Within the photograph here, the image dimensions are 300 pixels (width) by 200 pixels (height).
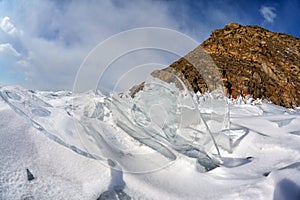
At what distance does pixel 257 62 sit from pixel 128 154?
82.7ft

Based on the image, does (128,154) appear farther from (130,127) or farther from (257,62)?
(257,62)

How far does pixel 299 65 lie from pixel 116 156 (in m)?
27.3

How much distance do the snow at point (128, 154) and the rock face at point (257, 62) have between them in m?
16.0

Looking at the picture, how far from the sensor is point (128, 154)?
3.48ft

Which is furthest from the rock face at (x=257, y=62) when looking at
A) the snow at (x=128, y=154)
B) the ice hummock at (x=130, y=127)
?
the snow at (x=128, y=154)

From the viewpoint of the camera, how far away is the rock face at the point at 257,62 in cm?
1958

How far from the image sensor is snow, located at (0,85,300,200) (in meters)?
0.78

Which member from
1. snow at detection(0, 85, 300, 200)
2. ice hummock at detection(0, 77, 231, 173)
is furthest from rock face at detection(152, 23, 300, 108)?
snow at detection(0, 85, 300, 200)

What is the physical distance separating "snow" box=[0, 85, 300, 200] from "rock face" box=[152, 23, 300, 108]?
1596 cm

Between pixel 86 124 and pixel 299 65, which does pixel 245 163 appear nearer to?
pixel 86 124

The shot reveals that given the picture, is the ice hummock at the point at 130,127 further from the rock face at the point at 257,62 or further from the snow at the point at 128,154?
the rock face at the point at 257,62

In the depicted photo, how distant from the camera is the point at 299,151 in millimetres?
1180

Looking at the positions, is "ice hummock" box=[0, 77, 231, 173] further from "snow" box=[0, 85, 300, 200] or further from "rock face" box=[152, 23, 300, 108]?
"rock face" box=[152, 23, 300, 108]

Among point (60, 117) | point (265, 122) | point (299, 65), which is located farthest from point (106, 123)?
point (299, 65)
